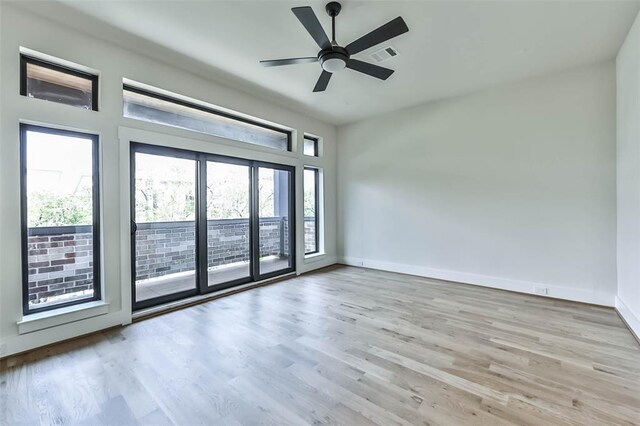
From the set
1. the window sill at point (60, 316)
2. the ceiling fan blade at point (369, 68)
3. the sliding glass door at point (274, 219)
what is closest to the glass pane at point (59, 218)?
the window sill at point (60, 316)

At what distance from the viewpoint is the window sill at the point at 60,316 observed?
251 centimetres

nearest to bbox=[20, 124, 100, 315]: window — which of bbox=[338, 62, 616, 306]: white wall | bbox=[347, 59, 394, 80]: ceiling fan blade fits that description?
bbox=[347, 59, 394, 80]: ceiling fan blade

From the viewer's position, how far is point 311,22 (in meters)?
2.17

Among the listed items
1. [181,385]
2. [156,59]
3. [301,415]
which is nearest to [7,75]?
[156,59]

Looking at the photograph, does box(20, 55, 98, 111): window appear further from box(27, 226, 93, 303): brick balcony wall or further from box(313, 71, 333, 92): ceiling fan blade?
box(313, 71, 333, 92): ceiling fan blade

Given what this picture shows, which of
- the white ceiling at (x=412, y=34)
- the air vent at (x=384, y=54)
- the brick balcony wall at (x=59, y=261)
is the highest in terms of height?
the white ceiling at (x=412, y=34)

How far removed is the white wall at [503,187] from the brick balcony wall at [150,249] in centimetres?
234

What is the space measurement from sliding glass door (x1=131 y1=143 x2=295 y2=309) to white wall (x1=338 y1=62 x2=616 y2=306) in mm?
2333

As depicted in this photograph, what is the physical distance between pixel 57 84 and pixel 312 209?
14.0ft

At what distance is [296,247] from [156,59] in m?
3.54

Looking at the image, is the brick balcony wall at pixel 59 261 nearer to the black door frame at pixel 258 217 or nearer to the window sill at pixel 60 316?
the window sill at pixel 60 316

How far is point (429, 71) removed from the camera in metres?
3.71

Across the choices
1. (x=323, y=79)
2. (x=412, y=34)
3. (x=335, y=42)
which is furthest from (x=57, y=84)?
(x=412, y=34)

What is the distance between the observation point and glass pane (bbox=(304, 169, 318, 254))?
5845mm
